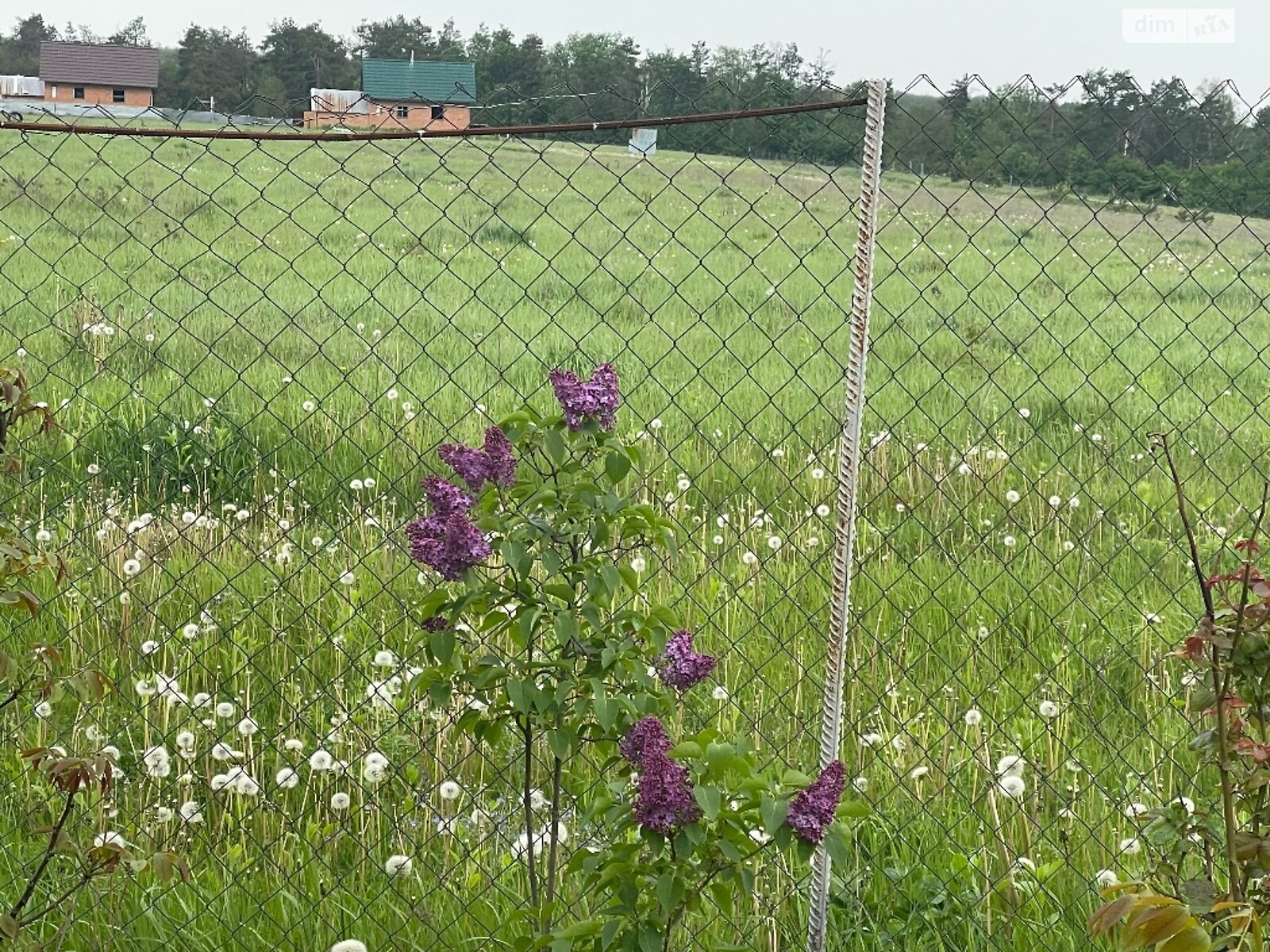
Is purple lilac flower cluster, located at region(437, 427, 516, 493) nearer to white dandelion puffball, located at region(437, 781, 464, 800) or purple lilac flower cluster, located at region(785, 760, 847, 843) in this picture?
purple lilac flower cluster, located at region(785, 760, 847, 843)

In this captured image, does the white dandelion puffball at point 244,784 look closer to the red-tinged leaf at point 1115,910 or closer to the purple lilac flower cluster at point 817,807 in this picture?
the purple lilac flower cluster at point 817,807

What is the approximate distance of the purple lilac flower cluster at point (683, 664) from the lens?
1.93 metres

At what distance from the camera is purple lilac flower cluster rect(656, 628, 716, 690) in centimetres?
193

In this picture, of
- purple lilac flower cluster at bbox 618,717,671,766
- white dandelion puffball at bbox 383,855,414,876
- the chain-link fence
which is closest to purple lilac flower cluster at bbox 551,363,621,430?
purple lilac flower cluster at bbox 618,717,671,766

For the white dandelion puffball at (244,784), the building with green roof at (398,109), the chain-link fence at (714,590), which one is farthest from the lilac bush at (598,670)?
the white dandelion puffball at (244,784)

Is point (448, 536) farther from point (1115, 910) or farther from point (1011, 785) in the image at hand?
point (1011, 785)

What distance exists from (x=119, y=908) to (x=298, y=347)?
18.1 feet

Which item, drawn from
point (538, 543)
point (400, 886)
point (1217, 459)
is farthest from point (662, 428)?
point (538, 543)

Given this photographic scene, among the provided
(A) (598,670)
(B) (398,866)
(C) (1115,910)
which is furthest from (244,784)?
(C) (1115,910)

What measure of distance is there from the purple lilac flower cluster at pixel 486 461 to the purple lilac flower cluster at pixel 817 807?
0.64 metres

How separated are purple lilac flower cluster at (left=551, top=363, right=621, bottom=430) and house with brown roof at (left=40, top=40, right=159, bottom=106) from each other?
64.7 metres

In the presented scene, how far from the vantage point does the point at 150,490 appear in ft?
17.0

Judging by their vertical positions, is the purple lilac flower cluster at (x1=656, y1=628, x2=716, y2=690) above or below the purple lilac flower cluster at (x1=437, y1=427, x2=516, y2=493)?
below

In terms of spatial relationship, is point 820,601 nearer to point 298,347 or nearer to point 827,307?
point 298,347
